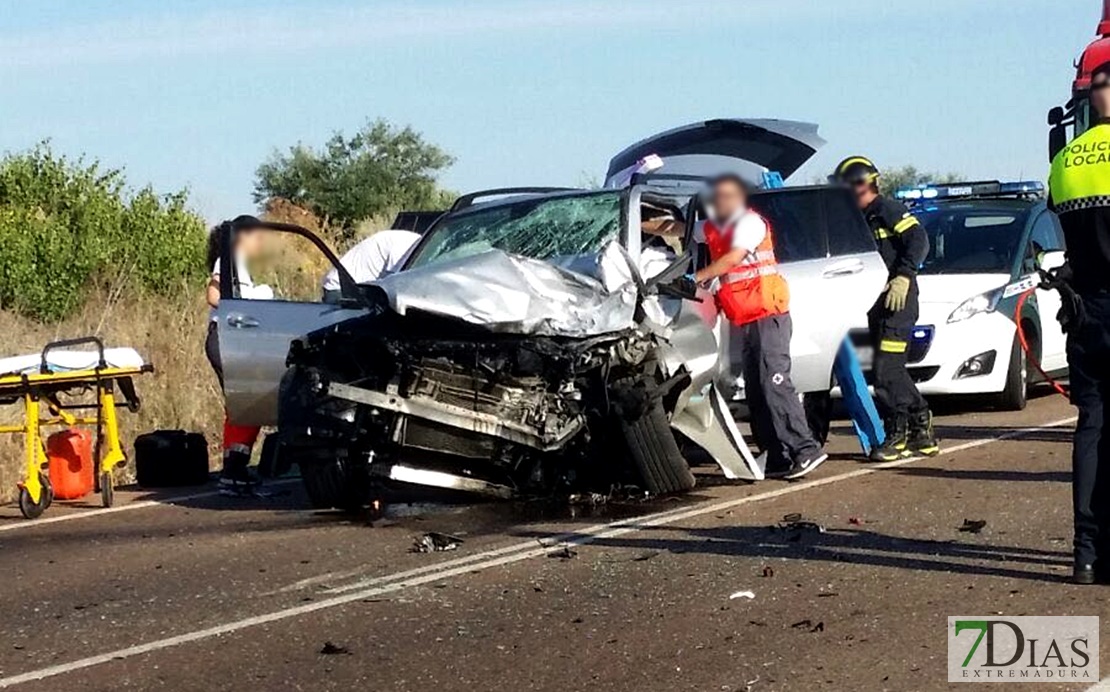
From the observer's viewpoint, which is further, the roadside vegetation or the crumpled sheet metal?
the roadside vegetation

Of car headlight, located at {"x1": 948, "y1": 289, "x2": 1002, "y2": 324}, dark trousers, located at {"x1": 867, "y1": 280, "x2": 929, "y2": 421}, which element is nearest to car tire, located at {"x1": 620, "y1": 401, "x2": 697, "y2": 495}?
dark trousers, located at {"x1": 867, "y1": 280, "x2": 929, "y2": 421}

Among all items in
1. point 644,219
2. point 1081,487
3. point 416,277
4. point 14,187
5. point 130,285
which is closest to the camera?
point 1081,487

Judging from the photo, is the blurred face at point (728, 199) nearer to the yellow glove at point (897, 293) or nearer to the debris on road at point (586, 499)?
the yellow glove at point (897, 293)

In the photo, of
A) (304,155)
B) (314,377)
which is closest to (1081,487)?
(314,377)

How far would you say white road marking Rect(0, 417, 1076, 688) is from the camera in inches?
250

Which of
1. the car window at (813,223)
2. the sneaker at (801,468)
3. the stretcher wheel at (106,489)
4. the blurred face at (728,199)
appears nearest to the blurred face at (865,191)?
the car window at (813,223)

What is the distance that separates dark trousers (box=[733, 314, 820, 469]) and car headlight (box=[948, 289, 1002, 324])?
3538 mm

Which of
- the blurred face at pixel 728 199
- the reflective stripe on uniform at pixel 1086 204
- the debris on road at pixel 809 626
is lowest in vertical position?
the debris on road at pixel 809 626

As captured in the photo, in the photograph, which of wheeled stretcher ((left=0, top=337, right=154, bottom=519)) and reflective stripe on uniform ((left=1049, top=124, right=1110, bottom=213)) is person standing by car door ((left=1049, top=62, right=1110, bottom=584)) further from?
wheeled stretcher ((left=0, top=337, right=154, bottom=519))

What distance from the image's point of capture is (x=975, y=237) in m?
14.6

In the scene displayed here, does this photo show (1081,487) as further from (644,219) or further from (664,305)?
(644,219)

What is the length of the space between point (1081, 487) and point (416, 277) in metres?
3.73

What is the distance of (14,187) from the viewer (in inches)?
1046

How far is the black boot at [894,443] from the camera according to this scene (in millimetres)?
10891
